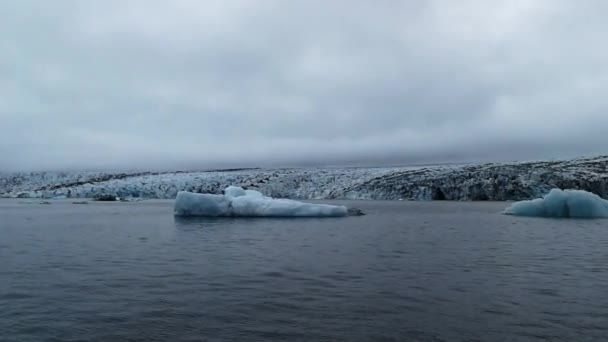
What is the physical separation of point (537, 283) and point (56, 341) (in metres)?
9.64

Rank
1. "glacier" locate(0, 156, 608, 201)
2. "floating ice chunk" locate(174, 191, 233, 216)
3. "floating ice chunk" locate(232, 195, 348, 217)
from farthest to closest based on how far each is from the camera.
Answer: "glacier" locate(0, 156, 608, 201) → "floating ice chunk" locate(174, 191, 233, 216) → "floating ice chunk" locate(232, 195, 348, 217)

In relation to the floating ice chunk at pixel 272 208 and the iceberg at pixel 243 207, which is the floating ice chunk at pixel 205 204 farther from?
the floating ice chunk at pixel 272 208

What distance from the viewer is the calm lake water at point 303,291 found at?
296 inches

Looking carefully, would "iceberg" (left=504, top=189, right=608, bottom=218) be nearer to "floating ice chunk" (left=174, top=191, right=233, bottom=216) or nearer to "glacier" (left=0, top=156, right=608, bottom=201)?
"floating ice chunk" (left=174, top=191, right=233, bottom=216)

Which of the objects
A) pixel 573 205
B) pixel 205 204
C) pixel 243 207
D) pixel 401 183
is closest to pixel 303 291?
pixel 243 207

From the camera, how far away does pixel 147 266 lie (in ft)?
44.4

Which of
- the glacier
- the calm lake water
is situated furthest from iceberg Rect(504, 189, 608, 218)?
the glacier

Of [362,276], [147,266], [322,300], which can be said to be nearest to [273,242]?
[147,266]

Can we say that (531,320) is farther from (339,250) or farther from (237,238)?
(237,238)

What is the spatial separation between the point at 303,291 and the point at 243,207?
24.5 metres

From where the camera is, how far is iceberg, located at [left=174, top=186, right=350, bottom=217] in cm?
→ 3434

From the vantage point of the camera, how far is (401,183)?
331 feet

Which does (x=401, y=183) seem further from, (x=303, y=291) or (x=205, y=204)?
(x=303, y=291)

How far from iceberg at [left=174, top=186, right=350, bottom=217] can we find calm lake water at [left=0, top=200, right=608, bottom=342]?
49.4 ft
